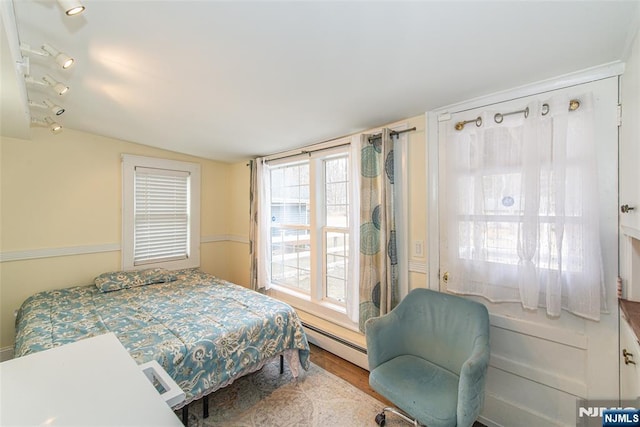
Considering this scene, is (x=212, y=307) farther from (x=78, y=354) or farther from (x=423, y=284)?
(x=423, y=284)

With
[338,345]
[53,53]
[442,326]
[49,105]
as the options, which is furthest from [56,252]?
[442,326]

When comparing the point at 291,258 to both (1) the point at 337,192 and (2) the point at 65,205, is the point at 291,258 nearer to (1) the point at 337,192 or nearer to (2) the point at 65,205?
(1) the point at 337,192

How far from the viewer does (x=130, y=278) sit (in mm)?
2871

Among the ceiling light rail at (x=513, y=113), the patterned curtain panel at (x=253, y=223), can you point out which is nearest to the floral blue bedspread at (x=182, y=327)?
the patterned curtain panel at (x=253, y=223)

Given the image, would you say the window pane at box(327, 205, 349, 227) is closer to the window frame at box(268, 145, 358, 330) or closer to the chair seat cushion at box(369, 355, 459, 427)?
the window frame at box(268, 145, 358, 330)

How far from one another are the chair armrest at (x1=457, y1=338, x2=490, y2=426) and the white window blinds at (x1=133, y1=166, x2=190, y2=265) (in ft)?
11.5

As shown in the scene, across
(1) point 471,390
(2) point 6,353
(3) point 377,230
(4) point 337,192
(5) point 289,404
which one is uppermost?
(4) point 337,192

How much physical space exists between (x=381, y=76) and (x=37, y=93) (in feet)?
8.67

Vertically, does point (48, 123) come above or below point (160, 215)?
above

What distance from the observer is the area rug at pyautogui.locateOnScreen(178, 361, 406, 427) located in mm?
1805

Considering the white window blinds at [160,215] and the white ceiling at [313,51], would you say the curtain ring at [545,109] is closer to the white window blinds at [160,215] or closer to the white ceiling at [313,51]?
the white ceiling at [313,51]

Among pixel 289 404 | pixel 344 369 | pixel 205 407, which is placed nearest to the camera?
pixel 205 407

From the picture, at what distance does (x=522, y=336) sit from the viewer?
1.65 meters

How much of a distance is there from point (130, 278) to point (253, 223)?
1.48 metres
